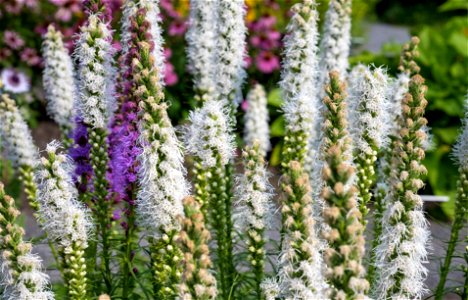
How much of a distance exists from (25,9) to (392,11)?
1276 centimetres

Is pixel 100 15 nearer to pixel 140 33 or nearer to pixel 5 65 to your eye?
pixel 140 33

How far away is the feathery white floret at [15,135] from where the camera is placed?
392 cm

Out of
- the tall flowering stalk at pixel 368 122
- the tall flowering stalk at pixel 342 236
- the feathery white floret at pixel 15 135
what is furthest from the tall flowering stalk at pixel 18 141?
the tall flowering stalk at pixel 342 236

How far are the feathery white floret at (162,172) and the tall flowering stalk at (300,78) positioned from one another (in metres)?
1.04

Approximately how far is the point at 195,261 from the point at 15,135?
8.37ft

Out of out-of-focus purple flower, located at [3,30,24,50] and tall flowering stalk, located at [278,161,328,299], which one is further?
out-of-focus purple flower, located at [3,30,24,50]

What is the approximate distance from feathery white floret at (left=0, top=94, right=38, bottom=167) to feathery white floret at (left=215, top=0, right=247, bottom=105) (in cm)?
118

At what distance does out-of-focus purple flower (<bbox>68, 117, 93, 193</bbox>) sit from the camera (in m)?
3.37

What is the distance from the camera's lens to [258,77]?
26.6 feet

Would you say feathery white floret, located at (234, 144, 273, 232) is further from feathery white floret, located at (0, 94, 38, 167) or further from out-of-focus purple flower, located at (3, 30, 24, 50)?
out-of-focus purple flower, located at (3, 30, 24, 50)

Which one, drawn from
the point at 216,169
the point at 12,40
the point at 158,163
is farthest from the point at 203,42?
the point at 12,40

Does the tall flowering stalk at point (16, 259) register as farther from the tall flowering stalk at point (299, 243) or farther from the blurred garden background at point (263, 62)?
the blurred garden background at point (263, 62)

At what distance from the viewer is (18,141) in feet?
13.3

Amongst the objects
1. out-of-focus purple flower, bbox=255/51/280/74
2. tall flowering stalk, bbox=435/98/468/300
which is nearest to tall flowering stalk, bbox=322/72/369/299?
tall flowering stalk, bbox=435/98/468/300
